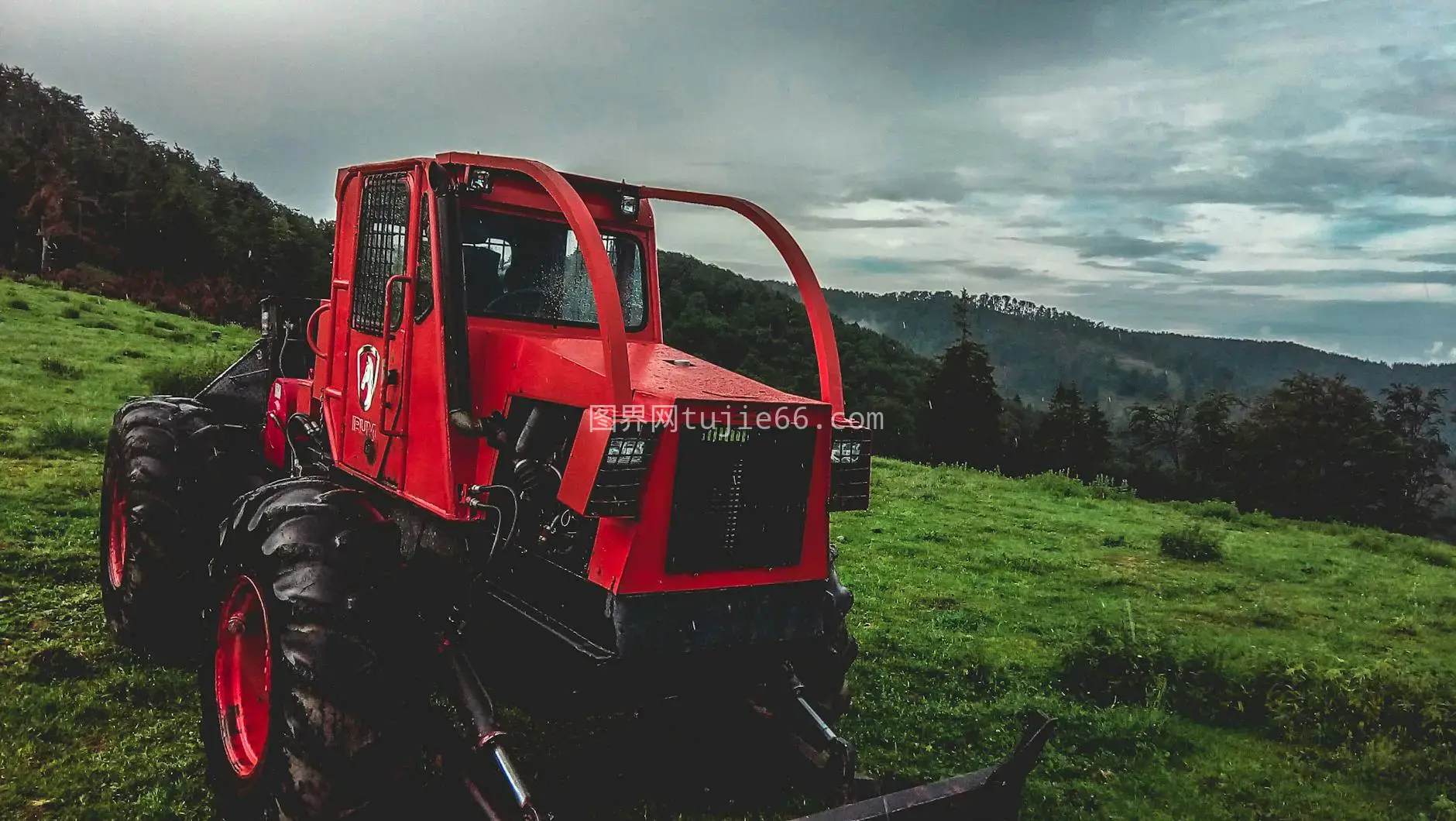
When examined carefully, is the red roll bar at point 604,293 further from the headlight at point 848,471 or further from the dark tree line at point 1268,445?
the dark tree line at point 1268,445

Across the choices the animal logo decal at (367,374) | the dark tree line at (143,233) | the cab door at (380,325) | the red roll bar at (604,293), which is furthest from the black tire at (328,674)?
the dark tree line at (143,233)

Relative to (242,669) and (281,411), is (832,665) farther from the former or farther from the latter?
(281,411)

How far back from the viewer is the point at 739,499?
377 centimetres

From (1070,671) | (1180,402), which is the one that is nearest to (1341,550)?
(1070,671)

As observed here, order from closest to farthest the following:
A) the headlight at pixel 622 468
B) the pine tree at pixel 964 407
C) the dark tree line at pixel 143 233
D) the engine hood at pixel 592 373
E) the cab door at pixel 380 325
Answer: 1. the headlight at pixel 622 468
2. the engine hood at pixel 592 373
3. the cab door at pixel 380 325
4. the dark tree line at pixel 143 233
5. the pine tree at pixel 964 407

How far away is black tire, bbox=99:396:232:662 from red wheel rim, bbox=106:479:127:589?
10cm

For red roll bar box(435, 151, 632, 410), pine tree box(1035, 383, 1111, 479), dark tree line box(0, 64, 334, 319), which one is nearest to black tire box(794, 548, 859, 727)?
red roll bar box(435, 151, 632, 410)

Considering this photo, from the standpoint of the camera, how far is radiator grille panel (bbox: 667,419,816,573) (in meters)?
3.62

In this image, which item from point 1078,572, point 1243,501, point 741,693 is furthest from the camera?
point 1243,501

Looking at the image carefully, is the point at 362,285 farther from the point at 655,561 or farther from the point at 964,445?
the point at 964,445

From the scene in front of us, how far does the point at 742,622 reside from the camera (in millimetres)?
3820

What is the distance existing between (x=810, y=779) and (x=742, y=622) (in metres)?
1.19

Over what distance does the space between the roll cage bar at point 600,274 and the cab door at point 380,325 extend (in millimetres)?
269

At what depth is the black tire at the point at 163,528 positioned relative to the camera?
218 inches
